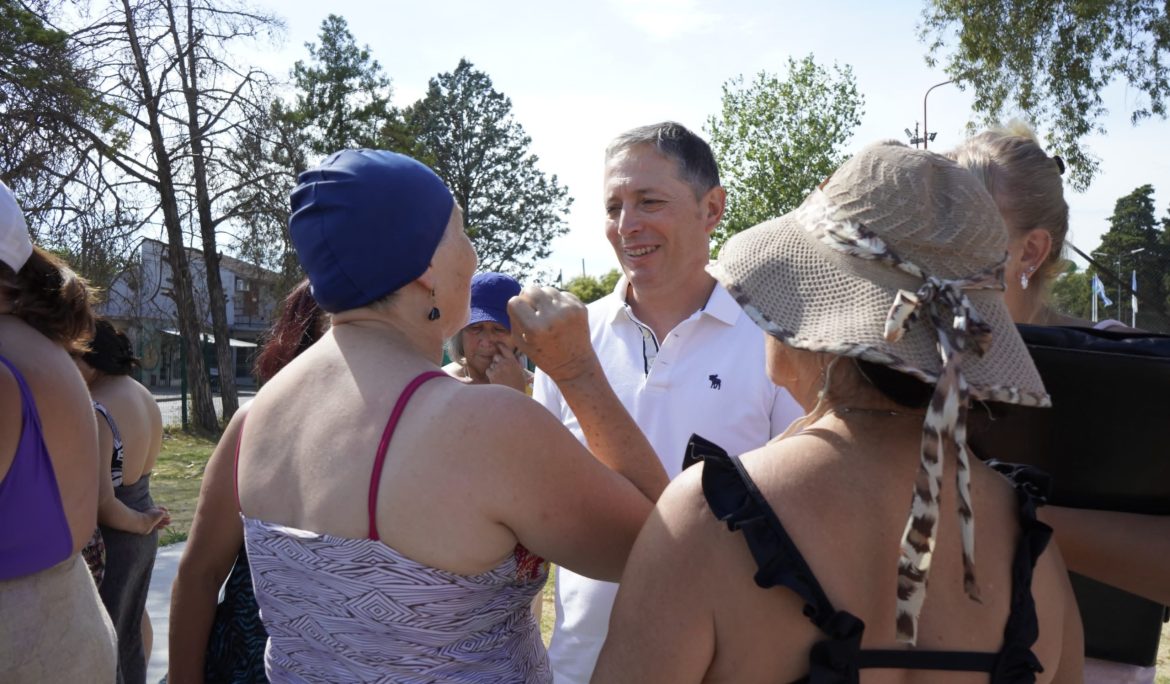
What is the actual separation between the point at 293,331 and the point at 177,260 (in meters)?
15.9

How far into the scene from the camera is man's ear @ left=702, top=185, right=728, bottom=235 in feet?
10.0

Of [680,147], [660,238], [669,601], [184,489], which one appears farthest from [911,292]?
[184,489]

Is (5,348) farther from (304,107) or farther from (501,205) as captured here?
(501,205)

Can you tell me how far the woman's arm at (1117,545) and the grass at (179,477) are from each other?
596cm

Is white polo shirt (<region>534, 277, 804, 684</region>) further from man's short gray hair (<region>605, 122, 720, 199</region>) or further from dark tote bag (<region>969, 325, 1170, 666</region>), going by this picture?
dark tote bag (<region>969, 325, 1170, 666</region>)

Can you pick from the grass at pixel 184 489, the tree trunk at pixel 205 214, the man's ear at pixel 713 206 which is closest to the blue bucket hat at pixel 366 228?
the man's ear at pixel 713 206

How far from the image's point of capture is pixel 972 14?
13.8m

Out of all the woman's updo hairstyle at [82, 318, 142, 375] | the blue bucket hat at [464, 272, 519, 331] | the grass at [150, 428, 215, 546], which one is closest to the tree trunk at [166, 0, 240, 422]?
the grass at [150, 428, 215, 546]

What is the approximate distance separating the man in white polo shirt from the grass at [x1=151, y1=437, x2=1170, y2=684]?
118 centimetres

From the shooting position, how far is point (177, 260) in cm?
1734

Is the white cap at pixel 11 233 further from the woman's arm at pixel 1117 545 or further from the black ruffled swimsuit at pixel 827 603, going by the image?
the woman's arm at pixel 1117 545

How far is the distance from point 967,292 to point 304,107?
111 ft

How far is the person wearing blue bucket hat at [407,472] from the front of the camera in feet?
4.89

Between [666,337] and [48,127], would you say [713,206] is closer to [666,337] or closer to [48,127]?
[666,337]
